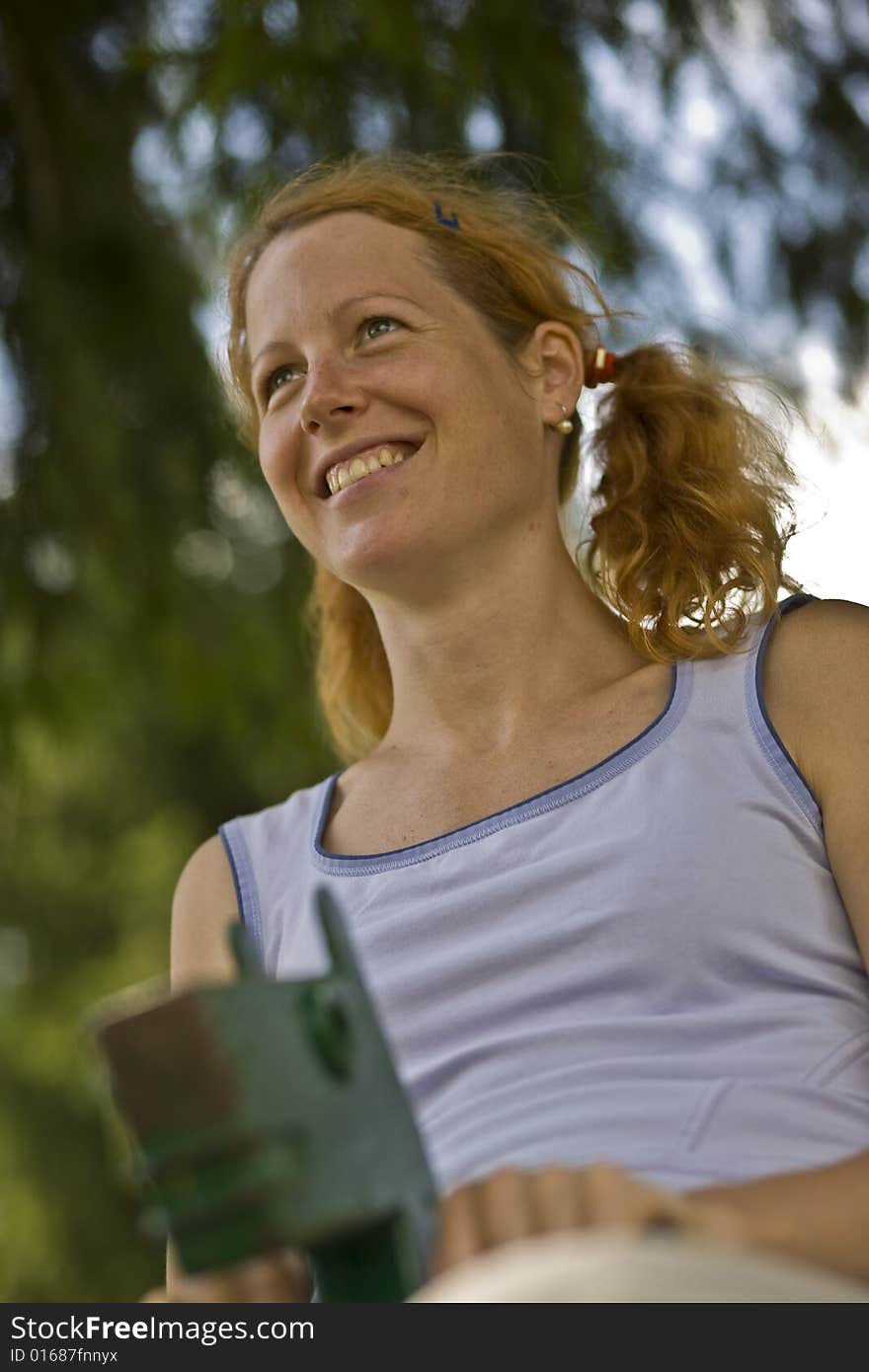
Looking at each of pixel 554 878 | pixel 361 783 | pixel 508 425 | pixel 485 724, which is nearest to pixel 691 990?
pixel 554 878

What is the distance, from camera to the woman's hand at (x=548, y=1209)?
2.94ft

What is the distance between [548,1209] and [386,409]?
1.04m

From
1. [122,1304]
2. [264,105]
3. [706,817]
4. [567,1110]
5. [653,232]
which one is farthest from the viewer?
[653,232]

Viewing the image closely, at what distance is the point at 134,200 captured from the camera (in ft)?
9.20

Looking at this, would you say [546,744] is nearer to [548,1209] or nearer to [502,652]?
[502,652]

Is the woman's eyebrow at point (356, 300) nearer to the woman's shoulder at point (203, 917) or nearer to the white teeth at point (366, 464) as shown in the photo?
the white teeth at point (366, 464)

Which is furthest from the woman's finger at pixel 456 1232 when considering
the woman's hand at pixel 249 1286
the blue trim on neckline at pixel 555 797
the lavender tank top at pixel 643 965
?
the blue trim on neckline at pixel 555 797

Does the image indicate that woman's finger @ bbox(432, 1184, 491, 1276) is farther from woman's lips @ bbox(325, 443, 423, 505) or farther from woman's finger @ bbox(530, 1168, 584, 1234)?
woman's lips @ bbox(325, 443, 423, 505)

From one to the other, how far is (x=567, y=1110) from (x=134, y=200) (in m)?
1.99

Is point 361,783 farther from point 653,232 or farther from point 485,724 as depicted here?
point 653,232

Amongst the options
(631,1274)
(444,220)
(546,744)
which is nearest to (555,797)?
(546,744)

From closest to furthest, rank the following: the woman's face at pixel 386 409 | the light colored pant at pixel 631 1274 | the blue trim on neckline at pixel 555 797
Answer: the light colored pant at pixel 631 1274 < the blue trim on neckline at pixel 555 797 < the woman's face at pixel 386 409

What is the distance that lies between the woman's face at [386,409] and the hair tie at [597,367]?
0.41ft

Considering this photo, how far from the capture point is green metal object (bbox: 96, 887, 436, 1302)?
0.84 metres
